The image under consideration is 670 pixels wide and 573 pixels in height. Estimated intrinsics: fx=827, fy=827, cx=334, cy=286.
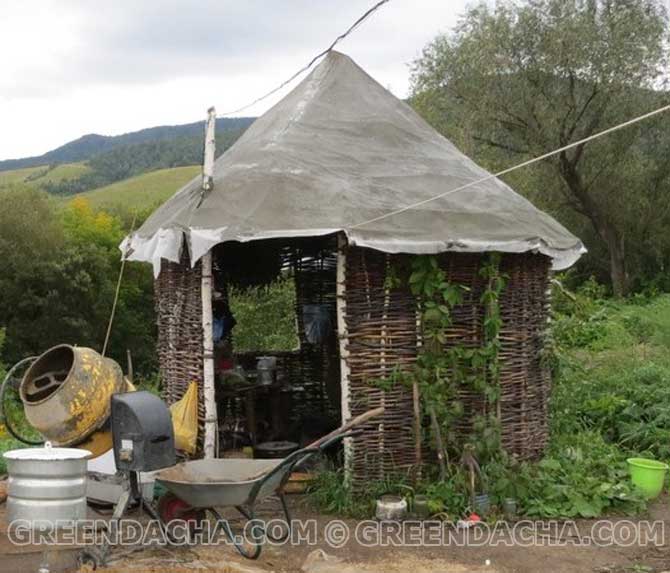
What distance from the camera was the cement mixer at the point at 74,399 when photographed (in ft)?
20.7

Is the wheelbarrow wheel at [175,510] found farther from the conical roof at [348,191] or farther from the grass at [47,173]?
the grass at [47,173]

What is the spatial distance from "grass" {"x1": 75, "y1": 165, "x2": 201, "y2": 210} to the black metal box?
45.5 m

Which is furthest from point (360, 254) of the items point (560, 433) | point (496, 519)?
point (560, 433)

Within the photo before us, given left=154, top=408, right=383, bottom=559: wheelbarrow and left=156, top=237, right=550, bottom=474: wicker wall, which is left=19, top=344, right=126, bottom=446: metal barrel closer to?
left=154, top=408, right=383, bottom=559: wheelbarrow

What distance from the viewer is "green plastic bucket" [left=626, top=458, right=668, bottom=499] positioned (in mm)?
7297

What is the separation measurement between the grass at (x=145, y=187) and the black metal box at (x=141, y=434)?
149ft

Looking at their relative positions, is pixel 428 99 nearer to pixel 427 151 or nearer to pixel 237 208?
pixel 427 151

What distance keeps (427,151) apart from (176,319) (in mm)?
3109

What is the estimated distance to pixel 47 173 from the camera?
6856cm

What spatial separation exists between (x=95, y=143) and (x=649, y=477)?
92.9m

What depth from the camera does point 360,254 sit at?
703cm

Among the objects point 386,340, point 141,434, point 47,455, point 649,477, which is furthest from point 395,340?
point 47,455

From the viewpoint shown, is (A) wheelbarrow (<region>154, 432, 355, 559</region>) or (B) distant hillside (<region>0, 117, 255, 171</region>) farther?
(B) distant hillside (<region>0, 117, 255, 171</region>)

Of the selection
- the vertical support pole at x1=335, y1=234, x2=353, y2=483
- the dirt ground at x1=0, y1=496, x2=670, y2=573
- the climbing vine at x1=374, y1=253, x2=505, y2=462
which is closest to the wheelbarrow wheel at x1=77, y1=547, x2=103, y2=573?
the dirt ground at x1=0, y1=496, x2=670, y2=573
